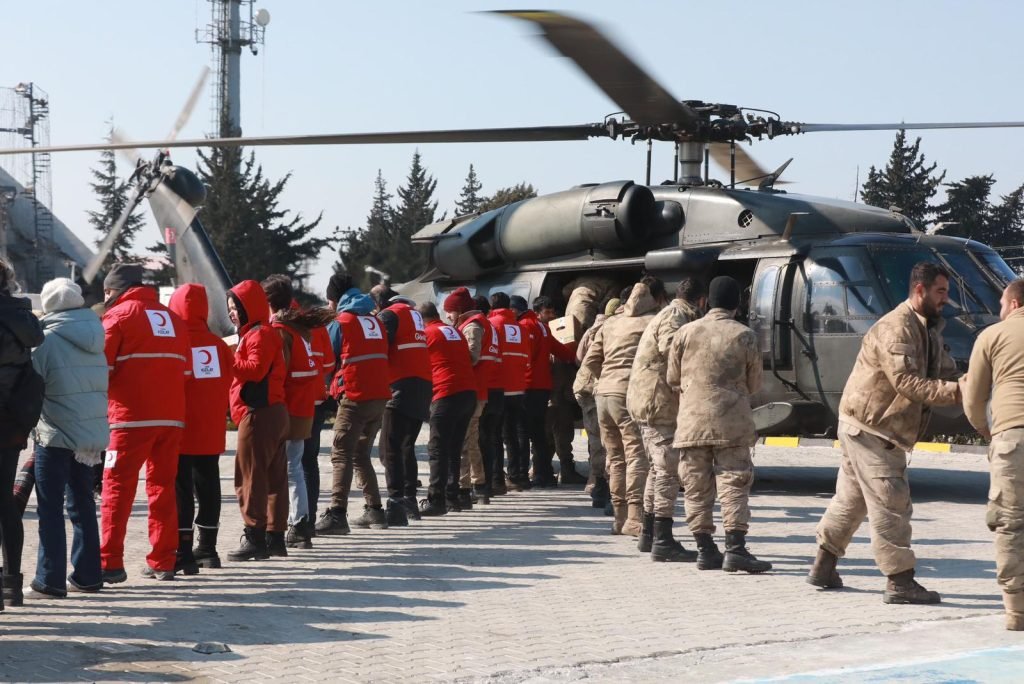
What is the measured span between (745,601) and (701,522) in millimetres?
1163

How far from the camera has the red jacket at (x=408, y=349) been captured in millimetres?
10852

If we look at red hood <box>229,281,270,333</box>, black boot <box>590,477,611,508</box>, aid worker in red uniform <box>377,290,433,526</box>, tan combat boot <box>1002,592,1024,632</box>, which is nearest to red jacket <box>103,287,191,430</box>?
red hood <box>229,281,270,333</box>

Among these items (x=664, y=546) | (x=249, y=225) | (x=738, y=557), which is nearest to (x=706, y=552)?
(x=738, y=557)

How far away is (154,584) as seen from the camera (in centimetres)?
806

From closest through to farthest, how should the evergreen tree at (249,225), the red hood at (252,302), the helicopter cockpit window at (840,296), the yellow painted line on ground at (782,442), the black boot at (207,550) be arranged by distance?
1. the black boot at (207,550)
2. the red hood at (252,302)
3. the helicopter cockpit window at (840,296)
4. the yellow painted line on ground at (782,442)
5. the evergreen tree at (249,225)

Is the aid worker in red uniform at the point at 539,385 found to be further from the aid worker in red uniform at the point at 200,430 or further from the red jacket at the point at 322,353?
the aid worker in red uniform at the point at 200,430

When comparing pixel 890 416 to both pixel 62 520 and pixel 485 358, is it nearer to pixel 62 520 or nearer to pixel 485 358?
pixel 62 520

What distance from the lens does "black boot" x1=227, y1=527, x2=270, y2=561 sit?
9094 mm

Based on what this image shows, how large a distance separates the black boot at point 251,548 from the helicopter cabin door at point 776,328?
18.6 ft

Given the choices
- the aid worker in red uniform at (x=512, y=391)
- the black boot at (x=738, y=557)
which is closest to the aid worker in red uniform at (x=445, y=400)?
the aid worker in red uniform at (x=512, y=391)

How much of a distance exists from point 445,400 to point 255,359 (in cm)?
289

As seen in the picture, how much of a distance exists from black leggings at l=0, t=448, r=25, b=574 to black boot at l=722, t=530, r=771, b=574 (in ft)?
14.3

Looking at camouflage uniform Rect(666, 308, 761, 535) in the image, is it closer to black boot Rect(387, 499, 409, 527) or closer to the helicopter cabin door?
black boot Rect(387, 499, 409, 527)

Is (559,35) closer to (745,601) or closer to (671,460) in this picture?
(671,460)
